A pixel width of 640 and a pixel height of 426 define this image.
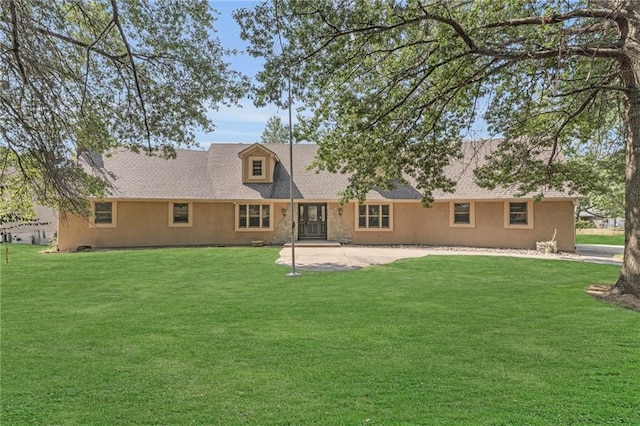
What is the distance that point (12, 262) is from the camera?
13.5 meters

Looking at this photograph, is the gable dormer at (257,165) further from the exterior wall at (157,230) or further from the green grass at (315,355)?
the green grass at (315,355)

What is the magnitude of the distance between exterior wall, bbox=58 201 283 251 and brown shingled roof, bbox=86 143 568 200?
2.20 feet

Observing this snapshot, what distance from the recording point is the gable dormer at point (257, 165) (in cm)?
2083

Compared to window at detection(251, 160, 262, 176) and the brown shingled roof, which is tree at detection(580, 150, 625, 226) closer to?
the brown shingled roof

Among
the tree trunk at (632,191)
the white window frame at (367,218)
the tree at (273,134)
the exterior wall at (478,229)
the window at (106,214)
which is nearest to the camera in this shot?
the tree trunk at (632,191)

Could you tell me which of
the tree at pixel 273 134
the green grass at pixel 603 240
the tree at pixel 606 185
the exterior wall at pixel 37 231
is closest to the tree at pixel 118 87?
the tree at pixel 606 185

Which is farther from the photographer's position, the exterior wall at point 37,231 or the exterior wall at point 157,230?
the exterior wall at point 37,231

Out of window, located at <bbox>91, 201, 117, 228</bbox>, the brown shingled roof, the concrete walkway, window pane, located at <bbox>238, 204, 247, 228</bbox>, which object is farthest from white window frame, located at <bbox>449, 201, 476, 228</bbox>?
window, located at <bbox>91, 201, 117, 228</bbox>

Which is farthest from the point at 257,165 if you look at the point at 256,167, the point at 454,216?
the point at 454,216

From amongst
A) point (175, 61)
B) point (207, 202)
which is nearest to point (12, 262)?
point (207, 202)

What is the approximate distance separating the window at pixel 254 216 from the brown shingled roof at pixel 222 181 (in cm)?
68

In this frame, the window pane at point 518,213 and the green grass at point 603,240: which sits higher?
the window pane at point 518,213

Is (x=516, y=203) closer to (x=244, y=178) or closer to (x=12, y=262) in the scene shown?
(x=244, y=178)

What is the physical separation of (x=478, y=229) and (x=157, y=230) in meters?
16.3
